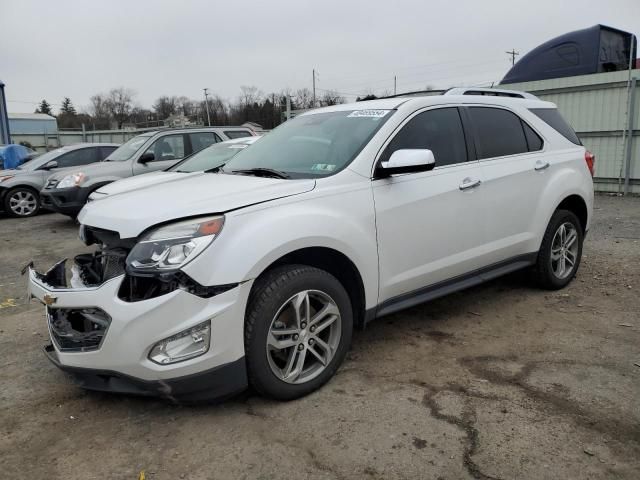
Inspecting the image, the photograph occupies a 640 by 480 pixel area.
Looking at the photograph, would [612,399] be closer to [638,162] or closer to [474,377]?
[474,377]

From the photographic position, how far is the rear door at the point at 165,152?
9.30m

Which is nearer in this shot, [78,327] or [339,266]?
[78,327]

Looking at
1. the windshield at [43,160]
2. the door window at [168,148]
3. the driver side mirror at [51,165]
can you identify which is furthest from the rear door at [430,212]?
the driver side mirror at [51,165]

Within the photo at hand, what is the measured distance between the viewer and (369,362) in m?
3.54

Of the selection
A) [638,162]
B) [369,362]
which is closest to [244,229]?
[369,362]

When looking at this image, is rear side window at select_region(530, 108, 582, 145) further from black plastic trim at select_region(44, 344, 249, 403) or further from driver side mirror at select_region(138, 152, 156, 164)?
driver side mirror at select_region(138, 152, 156, 164)

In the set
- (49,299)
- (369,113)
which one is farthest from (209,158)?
(49,299)

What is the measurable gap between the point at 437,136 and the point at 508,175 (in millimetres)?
758

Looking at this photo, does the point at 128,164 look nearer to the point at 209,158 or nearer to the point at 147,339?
the point at 209,158

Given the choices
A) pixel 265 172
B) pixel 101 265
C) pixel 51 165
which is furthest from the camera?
pixel 51 165

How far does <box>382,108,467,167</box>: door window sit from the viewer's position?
11.9ft

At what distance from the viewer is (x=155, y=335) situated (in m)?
2.56

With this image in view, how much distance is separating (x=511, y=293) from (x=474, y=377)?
6.18 ft

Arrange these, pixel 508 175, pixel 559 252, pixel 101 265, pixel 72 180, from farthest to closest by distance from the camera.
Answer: pixel 72 180 → pixel 559 252 → pixel 508 175 → pixel 101 265
